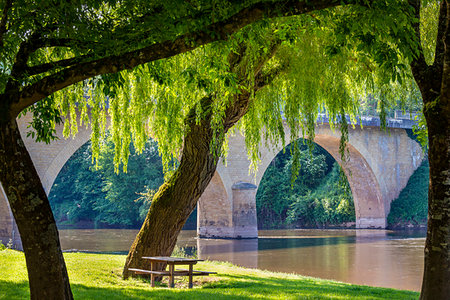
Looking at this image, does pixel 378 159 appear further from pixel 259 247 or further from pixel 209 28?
pixel 209 28

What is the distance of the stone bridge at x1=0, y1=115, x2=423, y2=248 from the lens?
2012 cm

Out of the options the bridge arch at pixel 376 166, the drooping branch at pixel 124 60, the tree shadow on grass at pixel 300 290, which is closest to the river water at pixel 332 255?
the tree shadow on grass at pixel 300 290

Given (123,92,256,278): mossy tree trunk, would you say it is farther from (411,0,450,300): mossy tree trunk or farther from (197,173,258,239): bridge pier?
(197,173,258,239): bridge pier

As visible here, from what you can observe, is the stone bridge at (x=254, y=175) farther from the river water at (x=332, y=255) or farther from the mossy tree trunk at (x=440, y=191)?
the mossy tree trunk at (x=440, y=191)

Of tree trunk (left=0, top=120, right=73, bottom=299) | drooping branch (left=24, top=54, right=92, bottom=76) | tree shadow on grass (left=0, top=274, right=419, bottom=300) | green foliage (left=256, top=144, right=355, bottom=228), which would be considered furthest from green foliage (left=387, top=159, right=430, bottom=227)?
tree trunk (left=0, top=120, right=73, bottom=299)

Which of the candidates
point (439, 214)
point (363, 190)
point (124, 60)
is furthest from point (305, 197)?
point (124, 60)

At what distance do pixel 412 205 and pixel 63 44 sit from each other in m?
28.2

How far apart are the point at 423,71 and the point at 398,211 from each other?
26874 millimetres

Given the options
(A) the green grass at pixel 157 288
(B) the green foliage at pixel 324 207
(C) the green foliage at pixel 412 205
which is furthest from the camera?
(B) the green foliage at pixel 324 207

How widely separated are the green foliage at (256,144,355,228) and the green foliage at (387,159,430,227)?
272 centimetres

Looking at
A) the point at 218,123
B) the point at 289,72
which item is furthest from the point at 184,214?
the point at 289,72

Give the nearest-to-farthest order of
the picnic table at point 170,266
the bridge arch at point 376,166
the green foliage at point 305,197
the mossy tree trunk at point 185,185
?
the picnic table at point 170,266 → the mossy tree trunk at point 185,185 → the bridge arch at point 376,166 → the green foliage at point 305,197

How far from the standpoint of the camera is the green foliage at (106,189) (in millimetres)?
34625

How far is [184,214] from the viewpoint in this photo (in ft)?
26.3
